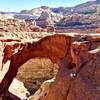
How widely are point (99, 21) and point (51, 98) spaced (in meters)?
96.3

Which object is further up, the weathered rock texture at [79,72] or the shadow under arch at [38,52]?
the weathered rock texture at [79,72]

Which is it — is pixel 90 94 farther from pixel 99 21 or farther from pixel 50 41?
pixel 99 21

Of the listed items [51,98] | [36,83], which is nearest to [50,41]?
[51,98]

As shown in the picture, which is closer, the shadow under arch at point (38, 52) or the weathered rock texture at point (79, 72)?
the weathered rock texture at point (79, 72)

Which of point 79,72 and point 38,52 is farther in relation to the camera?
point 38,52

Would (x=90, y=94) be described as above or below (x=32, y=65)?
above

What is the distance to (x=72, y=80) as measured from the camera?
14375mm

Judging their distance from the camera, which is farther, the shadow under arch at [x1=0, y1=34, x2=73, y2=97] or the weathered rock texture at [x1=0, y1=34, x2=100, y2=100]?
the shadow under arch at [x1=0, y1=34, x2=73, y2=97]

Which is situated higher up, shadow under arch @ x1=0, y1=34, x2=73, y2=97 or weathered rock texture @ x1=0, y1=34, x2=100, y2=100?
weathered rock texture @ x1=0, y1=34, x2=100, y2=100

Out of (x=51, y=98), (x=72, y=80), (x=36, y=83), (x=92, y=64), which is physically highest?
(x=92, y=64)

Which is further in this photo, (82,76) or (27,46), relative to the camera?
(27,46)

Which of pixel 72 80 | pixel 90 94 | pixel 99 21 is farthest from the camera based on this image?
pixel 99 21

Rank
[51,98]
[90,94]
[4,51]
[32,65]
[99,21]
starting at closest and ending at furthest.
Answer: [90,94] < [51,98] < [4,51] < [32,65] < [99,21]

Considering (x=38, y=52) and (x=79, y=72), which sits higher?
(x=79, y=72)
